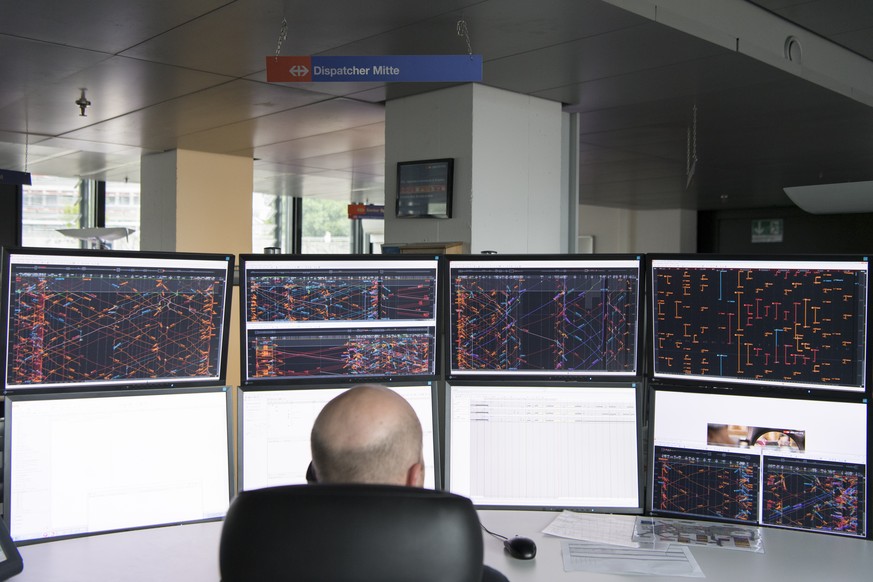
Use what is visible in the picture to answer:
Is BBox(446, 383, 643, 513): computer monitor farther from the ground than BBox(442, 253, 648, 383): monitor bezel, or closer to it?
closer to it

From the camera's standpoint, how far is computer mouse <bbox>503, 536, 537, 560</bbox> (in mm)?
1784

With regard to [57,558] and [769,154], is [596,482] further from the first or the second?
[769,154]

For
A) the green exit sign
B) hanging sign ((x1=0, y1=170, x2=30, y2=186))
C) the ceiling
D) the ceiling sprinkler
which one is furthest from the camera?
the green exit sign

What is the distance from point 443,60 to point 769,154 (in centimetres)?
640

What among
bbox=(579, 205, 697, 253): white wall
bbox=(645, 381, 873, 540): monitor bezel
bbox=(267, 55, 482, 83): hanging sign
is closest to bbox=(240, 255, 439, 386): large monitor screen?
bbox=(645, 381, 873, 540): monitor bezel

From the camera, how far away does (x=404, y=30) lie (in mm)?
4145

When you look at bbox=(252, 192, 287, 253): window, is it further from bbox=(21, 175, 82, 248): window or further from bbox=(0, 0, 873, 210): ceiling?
bbox=(0, 0, 873, 210): ceiling

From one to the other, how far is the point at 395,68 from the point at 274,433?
192 cm

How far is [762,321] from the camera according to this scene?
196cm

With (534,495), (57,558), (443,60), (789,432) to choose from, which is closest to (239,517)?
(57,558)

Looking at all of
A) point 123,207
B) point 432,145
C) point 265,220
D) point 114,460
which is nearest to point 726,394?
point 114,460

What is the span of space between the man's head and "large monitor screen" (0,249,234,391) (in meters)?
0.92

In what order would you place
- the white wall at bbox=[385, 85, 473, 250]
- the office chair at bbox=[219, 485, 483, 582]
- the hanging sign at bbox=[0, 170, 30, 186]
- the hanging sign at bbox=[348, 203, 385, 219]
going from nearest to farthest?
the office chair at bbox=[219, 485, 483, 582], the white wall at bbox=[385, 85, 473, 250], the hanging sign at bbox=[0, 170, 30, 186], the hanging sign at bbox=[348, 203, 385, 219]

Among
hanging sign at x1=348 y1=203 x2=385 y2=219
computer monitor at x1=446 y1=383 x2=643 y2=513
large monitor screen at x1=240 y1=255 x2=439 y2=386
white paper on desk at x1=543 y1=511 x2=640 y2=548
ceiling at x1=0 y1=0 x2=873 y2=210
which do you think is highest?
ceiling at x1=0 y1=0 x2=873 y2=210
